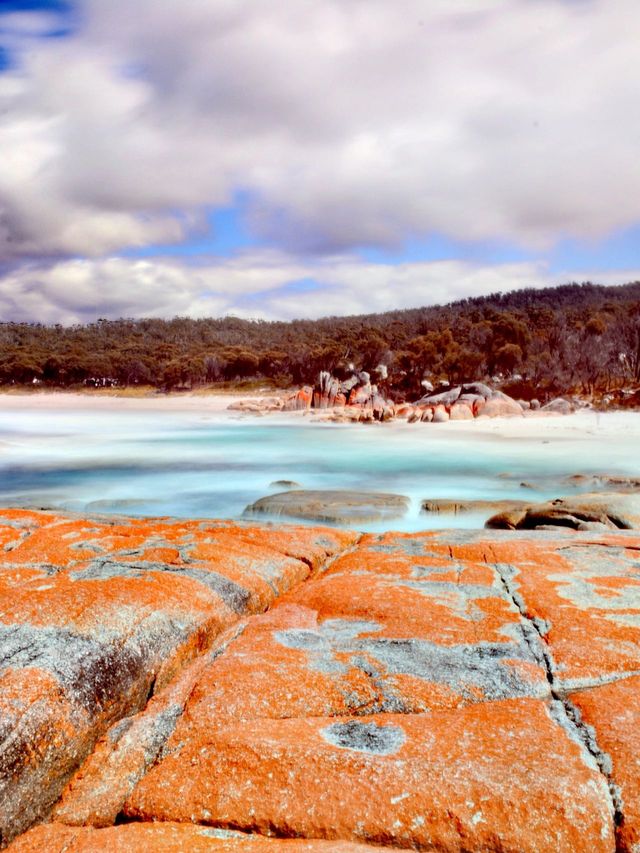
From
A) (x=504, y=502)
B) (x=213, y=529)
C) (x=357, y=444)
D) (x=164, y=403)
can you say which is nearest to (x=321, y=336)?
(x=164, y=403)

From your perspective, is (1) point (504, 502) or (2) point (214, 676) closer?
(2) point (214, 676)

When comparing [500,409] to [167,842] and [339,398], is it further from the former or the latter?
[167,842]

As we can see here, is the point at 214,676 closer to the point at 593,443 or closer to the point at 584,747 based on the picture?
the point at 584,747

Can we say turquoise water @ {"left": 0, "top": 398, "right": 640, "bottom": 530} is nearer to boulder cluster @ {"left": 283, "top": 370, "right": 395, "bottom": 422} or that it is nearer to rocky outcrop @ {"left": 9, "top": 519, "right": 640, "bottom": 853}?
boulder cluster @ {"left": 283, "top": 370, "right": 395, "bottom": 422}

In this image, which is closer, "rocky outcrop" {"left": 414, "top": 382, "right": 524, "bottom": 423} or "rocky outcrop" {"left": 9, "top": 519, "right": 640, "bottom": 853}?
"rocky outcrop" {"left": 9, "top": 519, "right": 640, "bottom": 853}

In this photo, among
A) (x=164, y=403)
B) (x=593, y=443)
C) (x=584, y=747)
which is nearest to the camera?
(x=584, y=747)

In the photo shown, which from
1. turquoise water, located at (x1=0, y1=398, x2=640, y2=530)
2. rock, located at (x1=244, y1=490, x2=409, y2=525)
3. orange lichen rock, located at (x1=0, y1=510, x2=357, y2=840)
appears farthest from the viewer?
turquoise water, located at (x1=0, y1=398, x2=640, y2=530)

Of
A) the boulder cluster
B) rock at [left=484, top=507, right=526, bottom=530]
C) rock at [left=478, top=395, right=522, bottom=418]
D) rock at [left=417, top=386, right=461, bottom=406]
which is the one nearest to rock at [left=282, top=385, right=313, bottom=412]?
the boulder cluster
